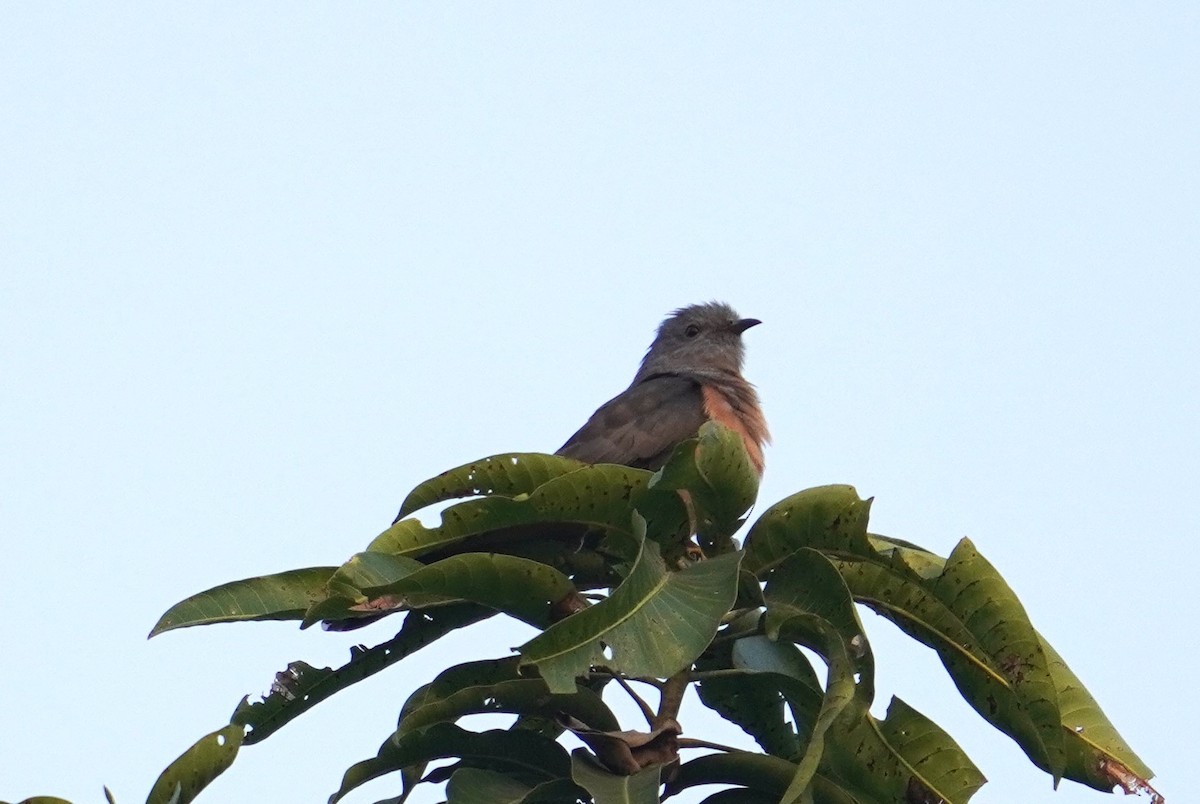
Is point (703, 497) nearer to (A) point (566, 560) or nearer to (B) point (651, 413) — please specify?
(A) point (566, 560)

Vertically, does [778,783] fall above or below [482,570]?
below

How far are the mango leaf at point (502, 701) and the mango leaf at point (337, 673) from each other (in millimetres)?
148

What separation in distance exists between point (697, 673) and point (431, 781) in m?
0.85

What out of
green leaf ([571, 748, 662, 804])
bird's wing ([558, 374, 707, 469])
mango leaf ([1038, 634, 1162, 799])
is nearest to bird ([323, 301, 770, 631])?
bird's wing ([558, 374, 707, 469])

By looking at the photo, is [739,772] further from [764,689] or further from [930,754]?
[930,754]

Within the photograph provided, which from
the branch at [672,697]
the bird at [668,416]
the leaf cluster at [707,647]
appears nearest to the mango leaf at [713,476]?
the leaf cluster at [707,647]

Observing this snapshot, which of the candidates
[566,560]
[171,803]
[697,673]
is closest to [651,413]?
[566,560]

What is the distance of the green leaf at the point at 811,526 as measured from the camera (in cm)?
377

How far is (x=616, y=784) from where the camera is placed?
3.34 meters

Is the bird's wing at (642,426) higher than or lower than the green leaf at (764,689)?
higher

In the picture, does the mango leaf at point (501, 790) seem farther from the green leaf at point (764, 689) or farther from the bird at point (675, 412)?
the bird at point (675, 412)

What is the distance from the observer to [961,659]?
383cm

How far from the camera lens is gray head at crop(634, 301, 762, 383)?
8.95 metres

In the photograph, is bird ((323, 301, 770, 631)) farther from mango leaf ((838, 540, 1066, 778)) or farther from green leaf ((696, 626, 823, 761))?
mango leaf ((838, 540, 1066, 778))
